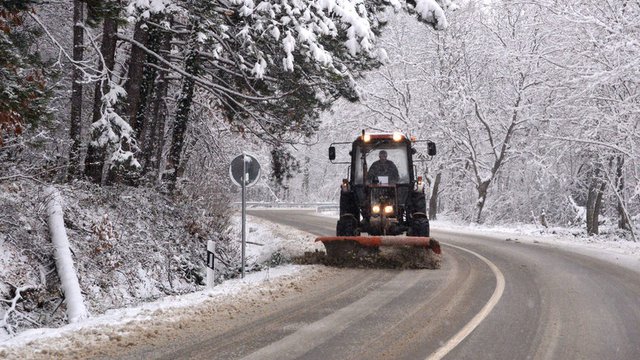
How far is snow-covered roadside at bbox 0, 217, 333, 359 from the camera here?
4.83 metres

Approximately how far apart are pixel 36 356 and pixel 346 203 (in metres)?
7.77

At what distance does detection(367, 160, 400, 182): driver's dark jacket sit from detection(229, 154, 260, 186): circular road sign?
10.4 feet

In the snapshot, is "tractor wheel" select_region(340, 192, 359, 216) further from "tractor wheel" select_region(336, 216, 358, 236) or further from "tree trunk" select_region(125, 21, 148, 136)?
"tree trunk" select_region(125, 21, 148, 136)

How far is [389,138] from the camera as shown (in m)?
11.5

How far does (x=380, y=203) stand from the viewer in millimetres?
10977

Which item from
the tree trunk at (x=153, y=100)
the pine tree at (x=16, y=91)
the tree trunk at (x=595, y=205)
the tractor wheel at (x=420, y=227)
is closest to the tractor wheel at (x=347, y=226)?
the tractor wheel at (x=420, y=227)

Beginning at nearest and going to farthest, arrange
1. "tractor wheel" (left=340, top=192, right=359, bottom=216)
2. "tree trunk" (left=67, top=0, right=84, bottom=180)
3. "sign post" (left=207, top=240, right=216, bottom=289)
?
"sign post" (left=207, top=240, right=216, bottom=289) → "tree trunk" (left=67, top=0, right=84, bottom=180) → "tractor wheel" (left=340, top=192, right=359, bottom=216)

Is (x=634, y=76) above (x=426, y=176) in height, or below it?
above

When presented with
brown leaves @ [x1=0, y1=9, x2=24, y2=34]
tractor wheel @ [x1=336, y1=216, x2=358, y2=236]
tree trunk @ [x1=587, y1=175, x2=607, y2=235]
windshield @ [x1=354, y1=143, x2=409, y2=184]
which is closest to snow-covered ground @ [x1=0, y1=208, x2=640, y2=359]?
tractor wheel @ [x1=336, y1=216, x2=358, y2=236]

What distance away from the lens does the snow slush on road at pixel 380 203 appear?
400 inches

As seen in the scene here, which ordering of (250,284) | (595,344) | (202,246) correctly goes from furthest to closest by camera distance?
(202,246)
(250,284)
(595,344)

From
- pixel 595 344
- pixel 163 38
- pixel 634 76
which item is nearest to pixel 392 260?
pixel 595 344

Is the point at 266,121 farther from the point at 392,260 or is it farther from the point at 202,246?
the point at 392,260

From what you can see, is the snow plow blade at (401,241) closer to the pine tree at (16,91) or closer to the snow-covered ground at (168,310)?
the snow-covered ground at (168,310)
